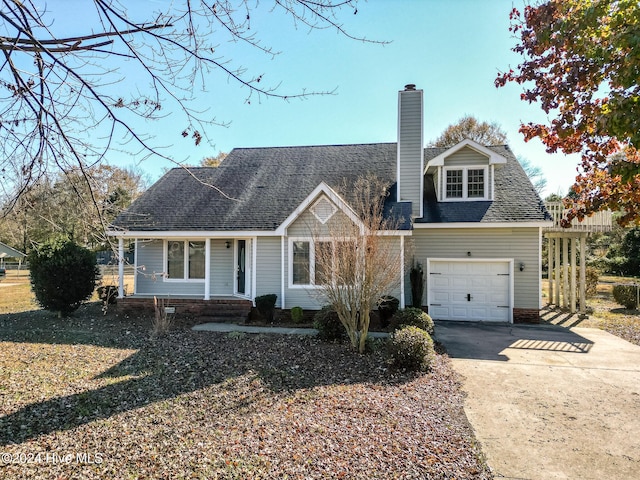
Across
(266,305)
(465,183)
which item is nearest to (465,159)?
(465,183)

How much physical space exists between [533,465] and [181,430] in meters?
4.01

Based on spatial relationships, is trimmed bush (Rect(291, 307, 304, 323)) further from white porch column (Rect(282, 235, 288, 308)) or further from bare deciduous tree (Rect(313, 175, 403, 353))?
bare deciduous tree (Rect(313, 175, 403, 353))

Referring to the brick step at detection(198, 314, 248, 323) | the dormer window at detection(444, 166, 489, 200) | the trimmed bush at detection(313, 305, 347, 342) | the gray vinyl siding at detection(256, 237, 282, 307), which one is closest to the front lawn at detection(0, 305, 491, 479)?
the trimmed bush at detection(313, 305, 347, 342)

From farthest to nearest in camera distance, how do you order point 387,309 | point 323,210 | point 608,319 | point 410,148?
point 608,319
point 410,148
point 323,210
point 387,309

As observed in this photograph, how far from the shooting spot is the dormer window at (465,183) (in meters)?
13.4

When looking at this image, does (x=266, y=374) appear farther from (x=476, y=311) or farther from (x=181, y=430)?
(x=476, y=311)

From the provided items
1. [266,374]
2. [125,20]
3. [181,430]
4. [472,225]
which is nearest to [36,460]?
[181,430]

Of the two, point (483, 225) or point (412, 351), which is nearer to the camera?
point (412, 351)

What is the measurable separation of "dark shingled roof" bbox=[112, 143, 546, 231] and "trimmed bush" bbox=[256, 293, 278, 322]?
2197 mm

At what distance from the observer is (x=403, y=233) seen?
11305 millimetres

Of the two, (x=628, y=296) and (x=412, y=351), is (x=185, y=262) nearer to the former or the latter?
(x=412, y=351)

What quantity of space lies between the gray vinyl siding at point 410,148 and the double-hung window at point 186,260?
7.47 m

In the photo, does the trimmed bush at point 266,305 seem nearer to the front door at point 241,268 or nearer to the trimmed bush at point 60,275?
the front door at point 241,268

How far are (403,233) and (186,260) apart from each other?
7.84m
